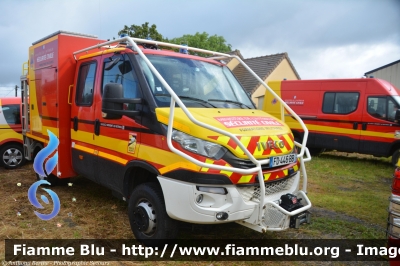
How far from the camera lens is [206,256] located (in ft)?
13.0

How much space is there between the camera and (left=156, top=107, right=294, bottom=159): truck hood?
133 inches

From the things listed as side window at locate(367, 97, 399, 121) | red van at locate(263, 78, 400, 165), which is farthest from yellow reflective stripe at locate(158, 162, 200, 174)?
side window at locate(367, 97, 399, 121)

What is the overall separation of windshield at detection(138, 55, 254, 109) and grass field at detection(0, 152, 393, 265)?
1.50 meters

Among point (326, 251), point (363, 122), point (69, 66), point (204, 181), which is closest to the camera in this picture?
point (204, 181)

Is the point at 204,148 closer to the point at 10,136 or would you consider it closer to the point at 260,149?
the point at 260,149

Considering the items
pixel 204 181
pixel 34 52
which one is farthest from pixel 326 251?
pixel 34 52

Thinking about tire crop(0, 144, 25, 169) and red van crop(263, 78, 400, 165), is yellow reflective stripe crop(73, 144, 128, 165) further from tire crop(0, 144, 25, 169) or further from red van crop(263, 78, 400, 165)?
red van crop(263, 78, 400, 165)

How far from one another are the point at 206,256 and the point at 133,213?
0.99 metres

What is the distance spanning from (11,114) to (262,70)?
1958 centimetres

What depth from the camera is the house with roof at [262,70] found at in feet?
76.8

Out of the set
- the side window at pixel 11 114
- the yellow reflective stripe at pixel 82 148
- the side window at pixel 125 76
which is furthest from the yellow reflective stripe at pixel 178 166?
the side window at pixel 11 114

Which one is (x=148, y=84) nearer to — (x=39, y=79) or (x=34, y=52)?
(x=39, y=79)

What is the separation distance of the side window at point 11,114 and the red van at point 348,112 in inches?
316

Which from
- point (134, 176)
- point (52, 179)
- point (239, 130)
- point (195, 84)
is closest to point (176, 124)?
point (239, 130)
